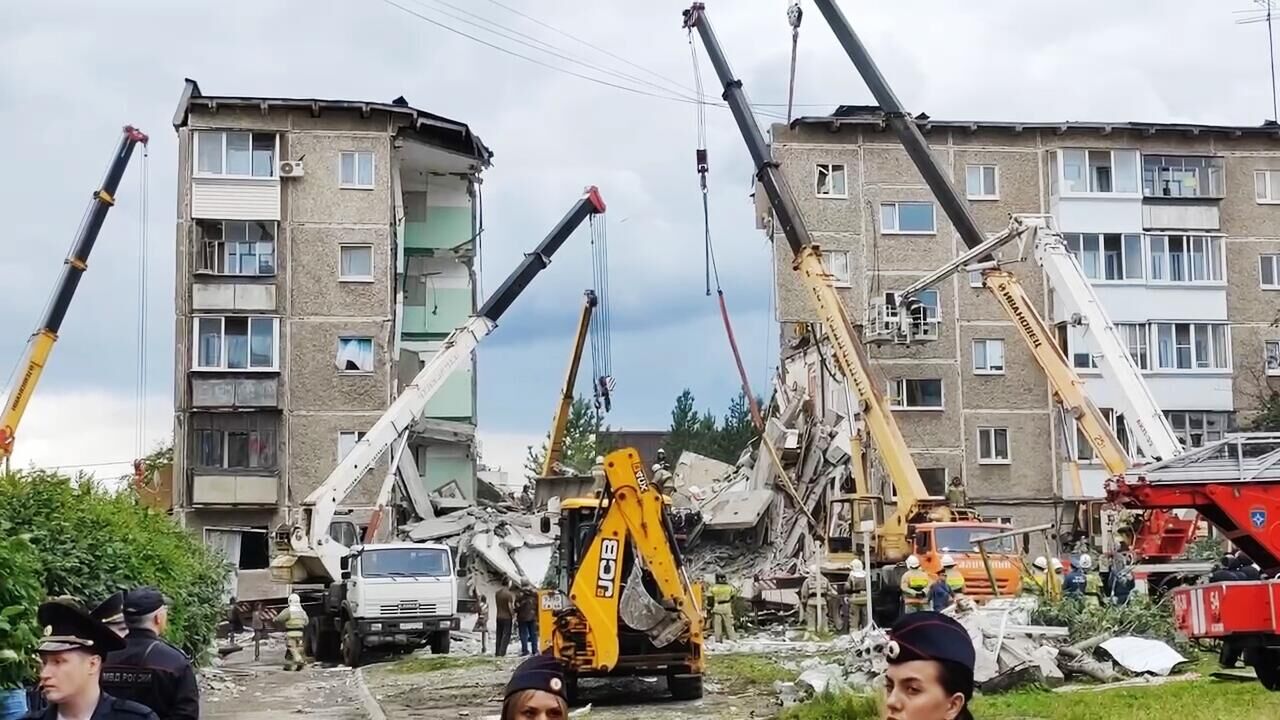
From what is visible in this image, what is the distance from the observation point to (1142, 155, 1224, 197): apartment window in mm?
49875

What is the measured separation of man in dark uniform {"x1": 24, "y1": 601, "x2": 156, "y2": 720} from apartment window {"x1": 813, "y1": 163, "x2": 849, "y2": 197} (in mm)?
43432

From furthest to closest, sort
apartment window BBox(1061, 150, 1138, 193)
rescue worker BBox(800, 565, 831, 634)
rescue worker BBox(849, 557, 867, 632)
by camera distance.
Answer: apartment window BBox(1061, 150, 1138, 193) → rescue worker BBox(800, 565, 831, 634) → rescue worker BBox(849, 557, 867, 632)

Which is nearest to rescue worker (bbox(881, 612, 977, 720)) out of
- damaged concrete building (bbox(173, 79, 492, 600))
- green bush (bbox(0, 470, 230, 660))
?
green bush (bbox(0, 470, 230, 660))

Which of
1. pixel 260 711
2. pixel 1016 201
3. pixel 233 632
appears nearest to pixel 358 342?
pixel 233 632

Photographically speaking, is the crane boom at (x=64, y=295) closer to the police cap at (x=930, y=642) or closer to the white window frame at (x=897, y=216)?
the white window frame at (x=897, y=216)

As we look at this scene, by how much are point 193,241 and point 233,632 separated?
14.3m

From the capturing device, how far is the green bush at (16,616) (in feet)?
29.4

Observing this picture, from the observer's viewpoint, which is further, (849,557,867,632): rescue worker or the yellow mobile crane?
(849,557,867,632): rescue worker

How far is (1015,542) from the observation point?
2970cm

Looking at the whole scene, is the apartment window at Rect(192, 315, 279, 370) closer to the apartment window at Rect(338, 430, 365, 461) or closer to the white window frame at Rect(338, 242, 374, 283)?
the white window frame at Rect(338, 242, 374, 283)

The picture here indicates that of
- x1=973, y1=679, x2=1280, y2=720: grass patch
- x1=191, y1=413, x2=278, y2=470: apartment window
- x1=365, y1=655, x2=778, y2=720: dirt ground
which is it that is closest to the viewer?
x1=973, y1=679, x2=1280, y2=720: grass patch

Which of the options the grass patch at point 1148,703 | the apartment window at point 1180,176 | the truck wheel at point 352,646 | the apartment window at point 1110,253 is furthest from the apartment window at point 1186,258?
the grass patch at point 1148,703

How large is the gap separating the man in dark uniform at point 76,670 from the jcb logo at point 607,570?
13.2 metres

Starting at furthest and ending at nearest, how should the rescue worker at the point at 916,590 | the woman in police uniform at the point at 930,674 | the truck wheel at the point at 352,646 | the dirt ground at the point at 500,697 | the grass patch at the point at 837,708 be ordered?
the truck wheel at the point at 352,646 → the rescue worker at the point at 916,590 → the dirt ground at the point at 500,697 → the grass patch at the point at 837,708 → the woman in police uniform at the point at 930,674
